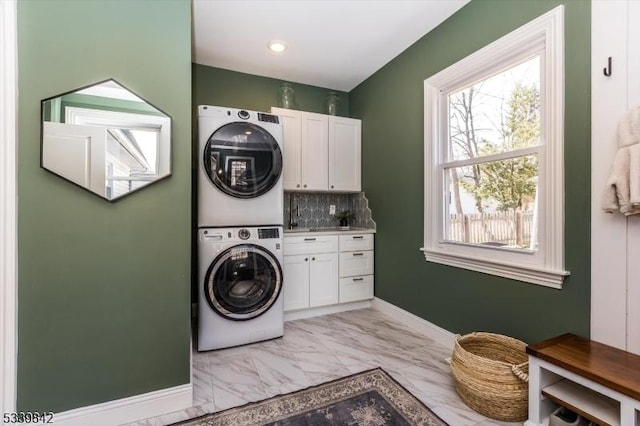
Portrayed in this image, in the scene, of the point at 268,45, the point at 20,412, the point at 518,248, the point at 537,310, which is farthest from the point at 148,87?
the point at 537,310

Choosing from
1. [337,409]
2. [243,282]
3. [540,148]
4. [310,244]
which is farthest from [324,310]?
Result: [540,148]

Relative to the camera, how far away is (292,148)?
3.12 metres

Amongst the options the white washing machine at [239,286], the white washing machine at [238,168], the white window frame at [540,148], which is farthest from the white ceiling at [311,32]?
the white washing machine at [239,286]

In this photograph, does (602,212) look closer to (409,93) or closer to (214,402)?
(409,93)

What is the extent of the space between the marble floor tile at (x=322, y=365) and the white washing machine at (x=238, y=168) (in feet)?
3.40

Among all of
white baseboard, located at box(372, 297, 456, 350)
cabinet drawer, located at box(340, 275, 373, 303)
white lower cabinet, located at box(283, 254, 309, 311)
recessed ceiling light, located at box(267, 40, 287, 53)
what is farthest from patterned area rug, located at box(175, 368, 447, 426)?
recessed ceiling light, located at box(267, 40, 287, 53)

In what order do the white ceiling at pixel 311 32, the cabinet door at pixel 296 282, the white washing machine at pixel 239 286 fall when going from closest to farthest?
the white ceiling at pixel 311 32
the white washing machine at pixel 239 286
the cabinet door at pixel 296 282

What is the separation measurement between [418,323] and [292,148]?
2111mm

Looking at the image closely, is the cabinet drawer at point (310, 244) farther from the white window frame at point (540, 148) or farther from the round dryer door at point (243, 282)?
the white window frame at point (540, 148)

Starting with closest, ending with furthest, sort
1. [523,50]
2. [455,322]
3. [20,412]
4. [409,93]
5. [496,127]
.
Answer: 1. [20,412]
2. [523,50]
3. [496,127]
4. [455,322]
5. [409,93]

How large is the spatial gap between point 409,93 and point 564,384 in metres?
2.38

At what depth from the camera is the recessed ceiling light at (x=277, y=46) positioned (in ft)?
8.62

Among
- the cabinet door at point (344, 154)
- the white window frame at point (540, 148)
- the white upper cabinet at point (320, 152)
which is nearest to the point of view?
the white window frame at point (540, 148)

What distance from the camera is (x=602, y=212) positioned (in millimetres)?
1460
